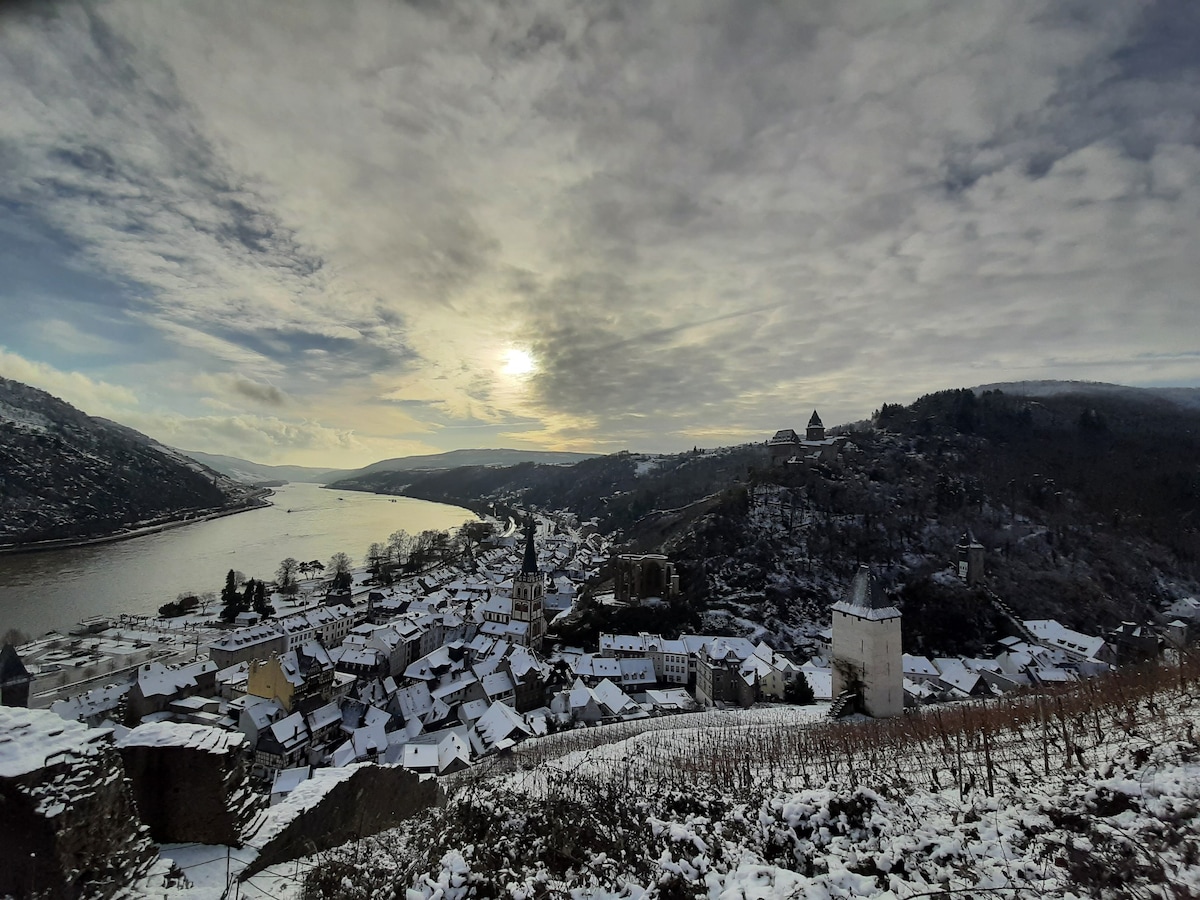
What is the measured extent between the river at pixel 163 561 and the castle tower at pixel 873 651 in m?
55.3

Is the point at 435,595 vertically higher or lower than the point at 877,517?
lower

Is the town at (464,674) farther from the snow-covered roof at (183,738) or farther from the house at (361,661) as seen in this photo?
the snow-covered roof at (183,738)

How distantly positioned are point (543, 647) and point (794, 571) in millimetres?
23499

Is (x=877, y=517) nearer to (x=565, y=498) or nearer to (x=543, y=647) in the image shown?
(x=543, y=647)

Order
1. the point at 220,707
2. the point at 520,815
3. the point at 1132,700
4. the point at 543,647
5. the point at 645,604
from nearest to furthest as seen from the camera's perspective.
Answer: the point at 520,815 → the point at 1132,700 → the point at 220,707 → the point at 543,647 → the point at 645,604

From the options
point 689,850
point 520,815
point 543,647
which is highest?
point 689,850

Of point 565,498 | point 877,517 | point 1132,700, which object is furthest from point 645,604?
point 565,498

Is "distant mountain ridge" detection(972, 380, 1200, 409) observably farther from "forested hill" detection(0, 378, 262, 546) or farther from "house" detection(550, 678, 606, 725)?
"forested hill" detection(0, 378, 262, 546)

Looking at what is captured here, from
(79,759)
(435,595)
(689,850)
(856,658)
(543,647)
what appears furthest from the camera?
(435,595)

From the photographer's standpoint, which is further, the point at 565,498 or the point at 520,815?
the point at 565,498

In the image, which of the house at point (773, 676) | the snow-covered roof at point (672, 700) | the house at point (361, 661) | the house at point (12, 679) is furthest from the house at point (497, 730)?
the house at point (12, 679)

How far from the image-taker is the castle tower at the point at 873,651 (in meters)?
16.2

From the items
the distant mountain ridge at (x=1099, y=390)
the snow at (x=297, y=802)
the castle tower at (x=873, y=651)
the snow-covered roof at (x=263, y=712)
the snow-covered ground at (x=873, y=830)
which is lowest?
the snow-covered roof at (x=263, y=712)

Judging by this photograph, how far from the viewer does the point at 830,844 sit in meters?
4.90
